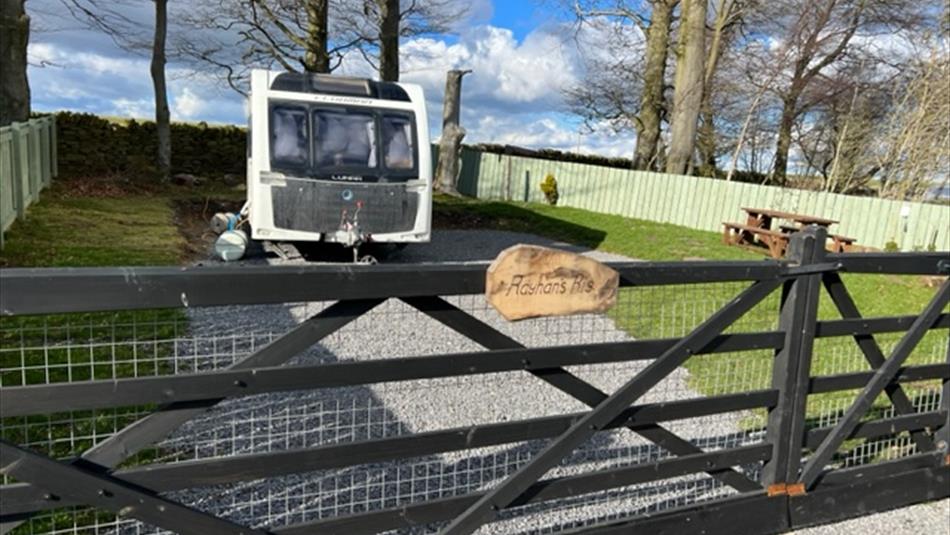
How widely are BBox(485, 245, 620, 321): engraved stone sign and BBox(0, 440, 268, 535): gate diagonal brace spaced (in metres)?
1.21

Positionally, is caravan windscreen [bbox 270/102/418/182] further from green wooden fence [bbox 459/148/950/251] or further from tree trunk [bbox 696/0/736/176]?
tree trunk [bbox 696/0/736/176]

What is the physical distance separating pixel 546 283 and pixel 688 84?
16424mm

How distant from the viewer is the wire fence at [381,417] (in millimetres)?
3170

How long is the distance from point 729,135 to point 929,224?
11.8 meters

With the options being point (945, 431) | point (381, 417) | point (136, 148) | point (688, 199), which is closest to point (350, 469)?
point (381, 417)

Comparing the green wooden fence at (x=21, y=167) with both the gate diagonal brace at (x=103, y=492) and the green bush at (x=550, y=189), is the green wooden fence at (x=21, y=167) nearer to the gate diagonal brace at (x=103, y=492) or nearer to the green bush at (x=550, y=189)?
the gate diagonal brace at (x=103, y=492)

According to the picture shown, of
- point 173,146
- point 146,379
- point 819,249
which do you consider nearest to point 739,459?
point 819,249

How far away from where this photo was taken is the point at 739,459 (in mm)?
3064

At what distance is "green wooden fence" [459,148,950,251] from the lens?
12.5 m

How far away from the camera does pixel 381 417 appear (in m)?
4.39

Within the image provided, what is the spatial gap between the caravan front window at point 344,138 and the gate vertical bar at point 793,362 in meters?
7.03

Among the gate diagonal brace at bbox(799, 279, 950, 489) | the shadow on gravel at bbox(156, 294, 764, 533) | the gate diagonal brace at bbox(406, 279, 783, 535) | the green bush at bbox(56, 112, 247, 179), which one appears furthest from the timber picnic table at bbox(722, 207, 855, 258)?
the green bush at bbox(56, 112, 247, 179)

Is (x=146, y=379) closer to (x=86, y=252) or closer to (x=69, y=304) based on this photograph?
(x=69, y=304)

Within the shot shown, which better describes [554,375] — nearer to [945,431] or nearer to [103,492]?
[103,492]
